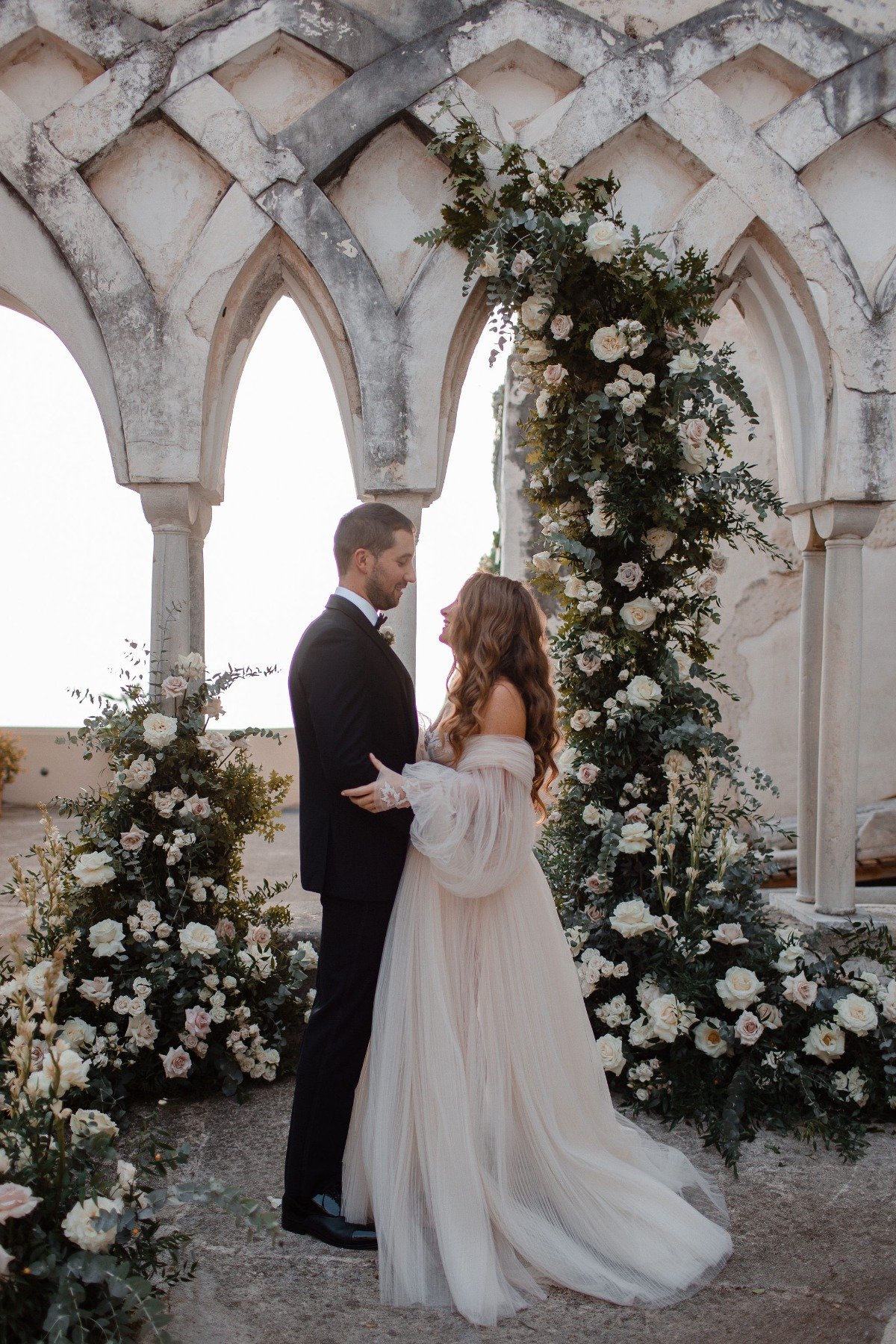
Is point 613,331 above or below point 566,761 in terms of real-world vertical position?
above

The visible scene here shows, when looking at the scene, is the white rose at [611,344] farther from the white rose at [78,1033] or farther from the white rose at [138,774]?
the white rose at [78,1033]

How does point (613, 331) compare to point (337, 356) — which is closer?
point (613, 331)

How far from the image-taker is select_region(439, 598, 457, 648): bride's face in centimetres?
286

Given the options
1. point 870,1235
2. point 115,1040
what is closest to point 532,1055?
point 870,1235

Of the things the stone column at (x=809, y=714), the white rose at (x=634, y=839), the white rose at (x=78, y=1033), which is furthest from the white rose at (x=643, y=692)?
the white rose at (x=78, y=1033)

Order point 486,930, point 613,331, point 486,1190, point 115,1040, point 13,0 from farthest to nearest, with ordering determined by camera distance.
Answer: point 13,0
point 613,331
point 115,1040
point 486,930
point 486,1190

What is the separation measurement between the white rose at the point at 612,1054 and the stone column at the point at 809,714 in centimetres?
195

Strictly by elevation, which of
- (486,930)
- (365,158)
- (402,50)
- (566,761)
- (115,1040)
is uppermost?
(402,50)

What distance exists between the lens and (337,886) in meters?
2.73

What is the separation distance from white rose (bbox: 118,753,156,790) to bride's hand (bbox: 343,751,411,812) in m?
1.43

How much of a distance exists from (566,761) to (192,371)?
2129 millimetres

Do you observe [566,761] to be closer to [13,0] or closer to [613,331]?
[613,331]

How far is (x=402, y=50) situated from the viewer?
4277 mm

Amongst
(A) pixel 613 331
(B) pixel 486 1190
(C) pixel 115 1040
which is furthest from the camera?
(A) pixel 613 331
